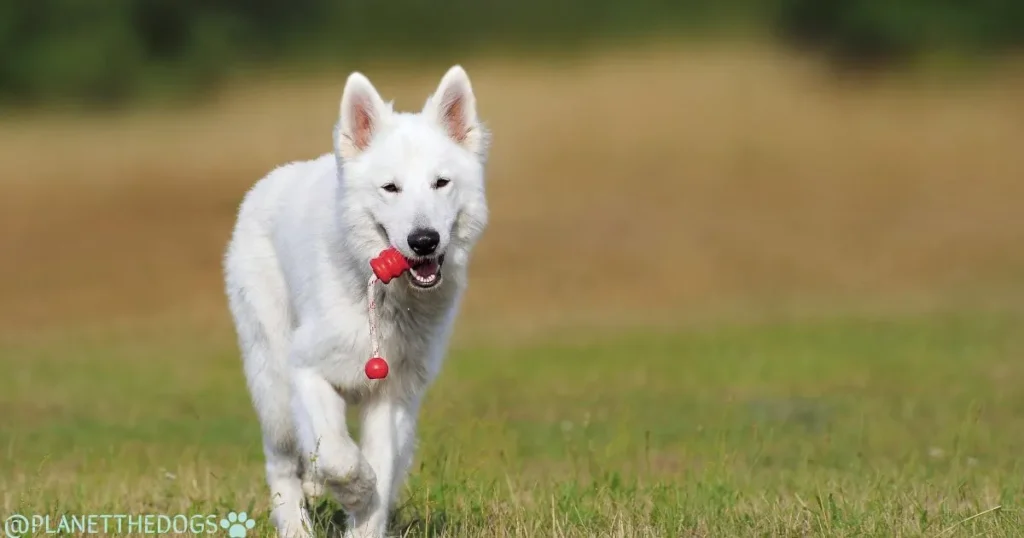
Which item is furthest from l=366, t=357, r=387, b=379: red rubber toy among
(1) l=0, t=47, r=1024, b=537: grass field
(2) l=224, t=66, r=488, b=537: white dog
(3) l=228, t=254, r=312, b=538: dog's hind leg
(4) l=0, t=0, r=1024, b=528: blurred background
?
(4) l=0, t=0, r=1024, b=528: blurred background

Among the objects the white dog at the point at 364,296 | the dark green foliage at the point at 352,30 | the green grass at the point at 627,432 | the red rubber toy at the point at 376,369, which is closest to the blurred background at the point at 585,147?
the dark green foliage at the point at 352,30

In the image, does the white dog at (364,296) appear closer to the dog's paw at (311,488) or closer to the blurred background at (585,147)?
the dog's paw at (311,488)

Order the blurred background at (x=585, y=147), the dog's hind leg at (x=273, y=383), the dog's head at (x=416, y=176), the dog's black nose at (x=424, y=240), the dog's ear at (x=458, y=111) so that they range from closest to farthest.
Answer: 1. the dog's black nose at (x=424, y=240)
2. the dog's head at (x=416, y=176)
3. the dog's ear at (x=458, y=111)
4. the dog's hind leg at (x=273, y=383)
5. the blurred background at (x=585, y=147)

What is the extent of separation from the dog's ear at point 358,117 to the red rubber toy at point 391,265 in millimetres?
516

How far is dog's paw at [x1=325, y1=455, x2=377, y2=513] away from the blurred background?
50.1 feet

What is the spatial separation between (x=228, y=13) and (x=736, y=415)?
1847cm

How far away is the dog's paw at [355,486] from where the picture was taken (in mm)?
5930

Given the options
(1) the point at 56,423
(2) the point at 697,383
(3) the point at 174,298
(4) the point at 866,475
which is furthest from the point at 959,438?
(3) the point at 174,298

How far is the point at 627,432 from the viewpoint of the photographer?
10562mm

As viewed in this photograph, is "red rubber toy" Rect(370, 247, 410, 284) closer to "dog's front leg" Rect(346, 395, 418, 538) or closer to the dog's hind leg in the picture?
"dog's front leg" Rect(346, 395, 418, 538)

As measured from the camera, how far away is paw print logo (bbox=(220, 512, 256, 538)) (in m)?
6.29

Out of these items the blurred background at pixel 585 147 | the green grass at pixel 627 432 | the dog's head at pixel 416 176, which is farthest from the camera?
the blurred background at pixel 585 147

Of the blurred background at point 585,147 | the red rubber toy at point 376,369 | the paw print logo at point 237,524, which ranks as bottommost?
the blurred background at point 585,147

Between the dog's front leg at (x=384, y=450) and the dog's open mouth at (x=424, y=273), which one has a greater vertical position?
the dog's open mouth at (x=424, y=273)
